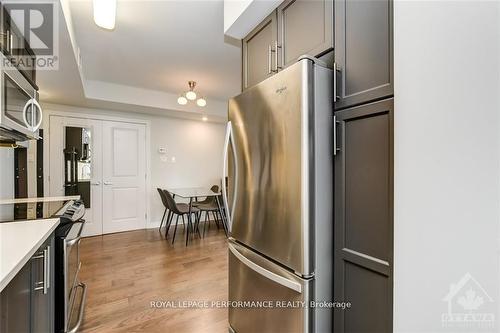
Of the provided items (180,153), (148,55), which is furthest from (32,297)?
(180,153)

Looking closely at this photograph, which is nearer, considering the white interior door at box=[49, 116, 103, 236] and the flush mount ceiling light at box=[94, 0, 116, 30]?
the flush mount ceiling light at box=[94, 0, 116, 30]

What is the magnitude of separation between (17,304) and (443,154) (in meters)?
1.60

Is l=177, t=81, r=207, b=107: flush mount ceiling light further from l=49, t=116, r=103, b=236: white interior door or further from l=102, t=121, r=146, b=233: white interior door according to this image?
l=49, t=116, r=103, b=236: white interior door

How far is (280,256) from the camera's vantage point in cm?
124

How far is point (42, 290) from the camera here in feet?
4.29

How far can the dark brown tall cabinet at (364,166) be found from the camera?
98 cm

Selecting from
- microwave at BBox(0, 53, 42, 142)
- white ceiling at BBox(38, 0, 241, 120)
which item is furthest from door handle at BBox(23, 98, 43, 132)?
white ceiling at BBox(38, 0, 241, 120)

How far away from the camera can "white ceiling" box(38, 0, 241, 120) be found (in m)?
2.09

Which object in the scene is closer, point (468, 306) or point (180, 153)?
point (468, 306)

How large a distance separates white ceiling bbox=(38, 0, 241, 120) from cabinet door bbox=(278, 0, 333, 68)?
2.53ft

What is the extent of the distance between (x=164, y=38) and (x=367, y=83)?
7.22 feet

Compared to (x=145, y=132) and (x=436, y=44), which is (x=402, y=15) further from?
(x=145, y=132)

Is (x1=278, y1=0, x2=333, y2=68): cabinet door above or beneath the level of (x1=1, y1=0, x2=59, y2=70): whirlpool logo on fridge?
beneath

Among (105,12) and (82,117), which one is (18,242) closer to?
(105,12)
